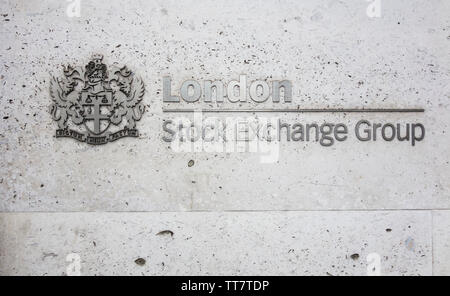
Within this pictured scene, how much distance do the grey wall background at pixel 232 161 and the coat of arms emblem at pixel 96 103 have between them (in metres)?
0.07

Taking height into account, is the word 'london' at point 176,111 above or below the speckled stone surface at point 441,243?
above

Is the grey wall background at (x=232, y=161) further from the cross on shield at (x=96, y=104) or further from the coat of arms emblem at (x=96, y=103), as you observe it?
the cross on shield at (x=96, y=104)

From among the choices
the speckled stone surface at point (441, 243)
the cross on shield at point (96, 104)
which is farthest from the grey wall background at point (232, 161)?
the cross on shield at point (96, 104)

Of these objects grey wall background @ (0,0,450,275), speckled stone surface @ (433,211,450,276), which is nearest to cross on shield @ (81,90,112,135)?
grey wall background @ (0,0,450,275)

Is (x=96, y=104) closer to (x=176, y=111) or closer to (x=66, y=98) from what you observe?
(x=66, y=98)

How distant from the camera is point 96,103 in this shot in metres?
3.12

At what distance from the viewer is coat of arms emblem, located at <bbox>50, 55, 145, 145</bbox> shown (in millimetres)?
3123

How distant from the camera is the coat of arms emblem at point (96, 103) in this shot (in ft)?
10.2

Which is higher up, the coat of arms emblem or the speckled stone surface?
the coat of arms emblem

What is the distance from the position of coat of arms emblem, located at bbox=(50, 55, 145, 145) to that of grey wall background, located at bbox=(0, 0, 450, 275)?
0.07 m

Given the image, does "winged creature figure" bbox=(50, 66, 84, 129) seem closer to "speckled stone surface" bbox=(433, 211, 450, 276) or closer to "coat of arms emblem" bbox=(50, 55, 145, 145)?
"coat of arms emblem" bbox=(50, 55, 145, 145)

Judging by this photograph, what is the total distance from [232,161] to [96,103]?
1.10m

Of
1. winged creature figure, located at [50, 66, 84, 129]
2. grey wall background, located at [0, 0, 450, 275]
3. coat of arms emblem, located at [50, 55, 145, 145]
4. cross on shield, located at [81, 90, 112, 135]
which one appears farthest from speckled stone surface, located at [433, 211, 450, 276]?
winged creature figure, located at [50, 66, 84, 129]

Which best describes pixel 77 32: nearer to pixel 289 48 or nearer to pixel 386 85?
pixel 289 48
